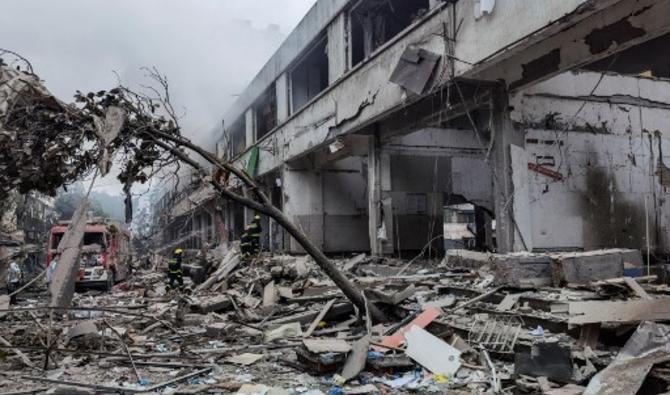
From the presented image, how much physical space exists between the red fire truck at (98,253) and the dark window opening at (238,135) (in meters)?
8.73

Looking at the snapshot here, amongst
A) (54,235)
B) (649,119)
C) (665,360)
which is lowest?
(665,360)

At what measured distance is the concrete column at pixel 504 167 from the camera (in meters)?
9.27

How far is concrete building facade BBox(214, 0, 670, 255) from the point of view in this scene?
815cm

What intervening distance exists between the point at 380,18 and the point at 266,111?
10392 mm

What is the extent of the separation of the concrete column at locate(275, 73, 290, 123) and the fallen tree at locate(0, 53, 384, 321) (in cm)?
1253

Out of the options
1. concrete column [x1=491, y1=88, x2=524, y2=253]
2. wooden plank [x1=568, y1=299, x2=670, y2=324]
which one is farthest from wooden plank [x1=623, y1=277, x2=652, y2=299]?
concrete column [x1=491, y1=88, x2=524, y2=253]

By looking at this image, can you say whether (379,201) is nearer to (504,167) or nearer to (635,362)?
(504,167)

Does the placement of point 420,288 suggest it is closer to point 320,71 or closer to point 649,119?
point 649,119

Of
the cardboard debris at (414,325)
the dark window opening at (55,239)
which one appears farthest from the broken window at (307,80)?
the cardboard debris at (414,325)

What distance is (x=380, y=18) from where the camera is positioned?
532 inches

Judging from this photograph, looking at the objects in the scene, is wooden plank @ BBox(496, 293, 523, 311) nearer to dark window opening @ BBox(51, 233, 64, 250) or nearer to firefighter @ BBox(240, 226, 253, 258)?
firefighter @ BBox(240, 226, 253, 258)

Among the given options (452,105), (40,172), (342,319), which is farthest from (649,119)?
(40,172)

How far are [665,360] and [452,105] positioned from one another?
747cm

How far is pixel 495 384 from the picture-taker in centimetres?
439
